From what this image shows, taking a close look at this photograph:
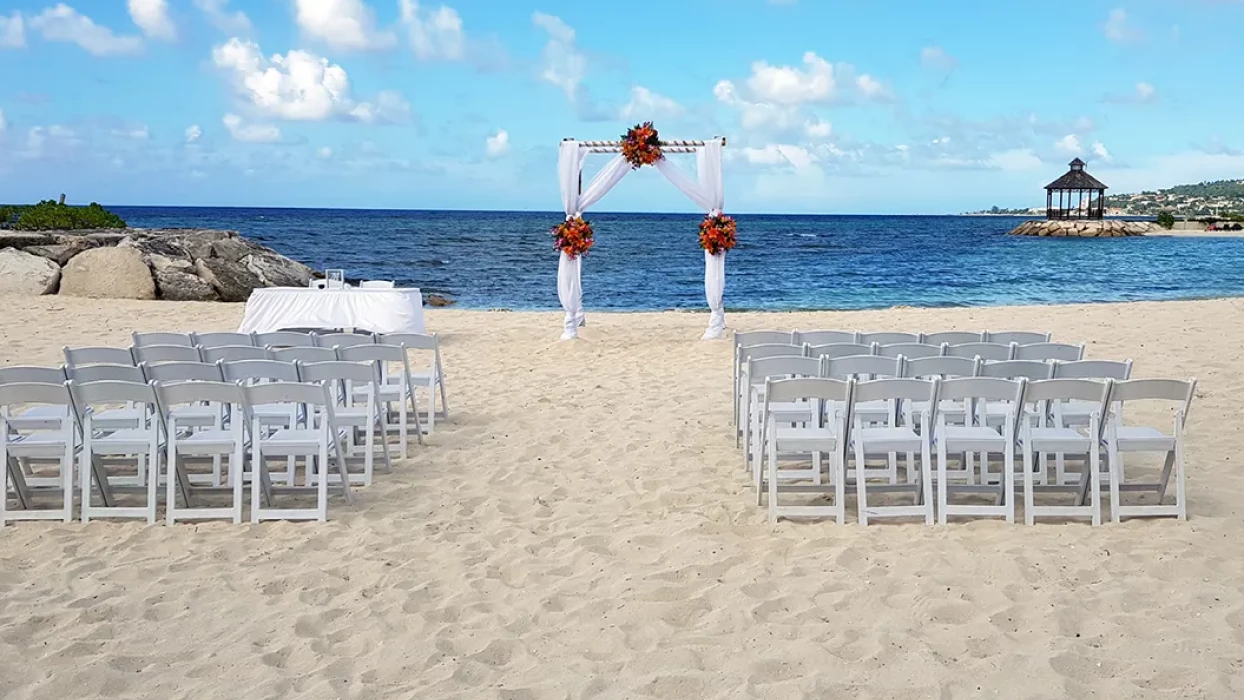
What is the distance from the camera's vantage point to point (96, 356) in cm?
670

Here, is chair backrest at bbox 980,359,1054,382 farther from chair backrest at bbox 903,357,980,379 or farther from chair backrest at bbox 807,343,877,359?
chair backrest at bbox 807,343,877,359

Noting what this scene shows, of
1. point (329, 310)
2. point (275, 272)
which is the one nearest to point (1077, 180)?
point (275, 272)

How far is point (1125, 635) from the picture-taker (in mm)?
3818

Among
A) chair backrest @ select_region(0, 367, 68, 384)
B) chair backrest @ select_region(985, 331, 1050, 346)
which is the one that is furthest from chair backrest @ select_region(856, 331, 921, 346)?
chair backrest @ select_region(0, 367, 68, 384)

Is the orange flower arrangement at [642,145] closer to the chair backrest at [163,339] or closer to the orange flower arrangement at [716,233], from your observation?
the orange flower arrangement at [716,233]

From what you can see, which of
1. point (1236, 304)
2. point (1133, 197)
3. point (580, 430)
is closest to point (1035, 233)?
point (1236, 304)

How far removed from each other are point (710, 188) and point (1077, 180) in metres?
63.9

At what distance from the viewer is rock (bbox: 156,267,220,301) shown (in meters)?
17.5

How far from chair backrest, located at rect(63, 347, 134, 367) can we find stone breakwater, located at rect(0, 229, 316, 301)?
11.5 meters

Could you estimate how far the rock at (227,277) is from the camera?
709 inches

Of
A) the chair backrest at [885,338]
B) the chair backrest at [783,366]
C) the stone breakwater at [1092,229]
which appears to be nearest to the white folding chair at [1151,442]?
the chair backrest at [783,366]

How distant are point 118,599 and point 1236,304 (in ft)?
54.1

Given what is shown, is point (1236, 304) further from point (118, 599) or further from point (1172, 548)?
point (118, 599)

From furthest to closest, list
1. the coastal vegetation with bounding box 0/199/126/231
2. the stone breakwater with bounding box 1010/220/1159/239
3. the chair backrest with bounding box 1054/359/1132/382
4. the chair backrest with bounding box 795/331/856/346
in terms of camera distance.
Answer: the stone breakwater with bounding box 1010/220/1159/239
the coastal vegetation with bounding box 0/199/126/231
the chair backrest with bounding box 795/331/856/346
the chair backrest with bounding box 1054/359/1132/382
